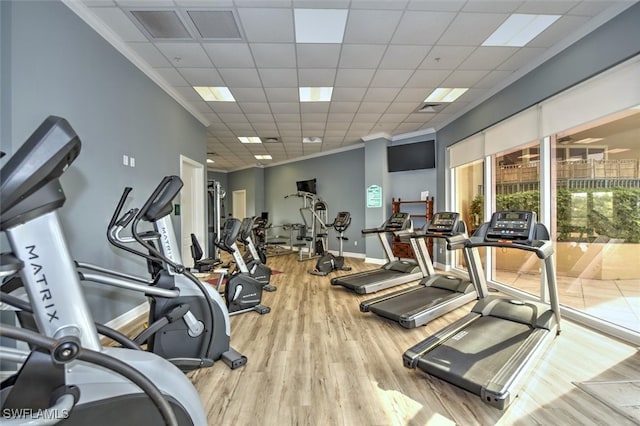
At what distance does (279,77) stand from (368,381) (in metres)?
3.66

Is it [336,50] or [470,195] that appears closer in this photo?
[336,50]

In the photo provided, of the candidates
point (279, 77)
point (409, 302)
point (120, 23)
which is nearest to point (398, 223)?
point (409, 302)

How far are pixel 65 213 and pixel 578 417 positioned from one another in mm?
3988

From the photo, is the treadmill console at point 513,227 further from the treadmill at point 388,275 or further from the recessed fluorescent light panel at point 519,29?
the recessed fluorescent light panel at point 519,29

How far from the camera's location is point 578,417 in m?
1.69

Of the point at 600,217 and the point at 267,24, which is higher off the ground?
the point at 267,24

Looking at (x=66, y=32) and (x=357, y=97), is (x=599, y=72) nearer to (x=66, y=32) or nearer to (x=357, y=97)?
(x=357, y=97)

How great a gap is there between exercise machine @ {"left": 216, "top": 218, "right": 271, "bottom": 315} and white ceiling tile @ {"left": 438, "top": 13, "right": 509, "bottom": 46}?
3.15m

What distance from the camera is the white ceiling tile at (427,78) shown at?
3.72m

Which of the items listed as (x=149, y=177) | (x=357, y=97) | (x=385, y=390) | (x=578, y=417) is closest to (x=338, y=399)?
(x=385, y=390)

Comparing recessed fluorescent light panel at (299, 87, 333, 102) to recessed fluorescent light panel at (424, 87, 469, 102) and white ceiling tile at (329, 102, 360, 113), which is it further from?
recessed fluorescent light panel at (424, 87, 469, 102)

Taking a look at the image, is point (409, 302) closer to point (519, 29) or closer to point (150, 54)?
point (519, 29)

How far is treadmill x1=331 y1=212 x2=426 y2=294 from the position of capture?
4.32 metres

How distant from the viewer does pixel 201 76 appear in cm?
375
